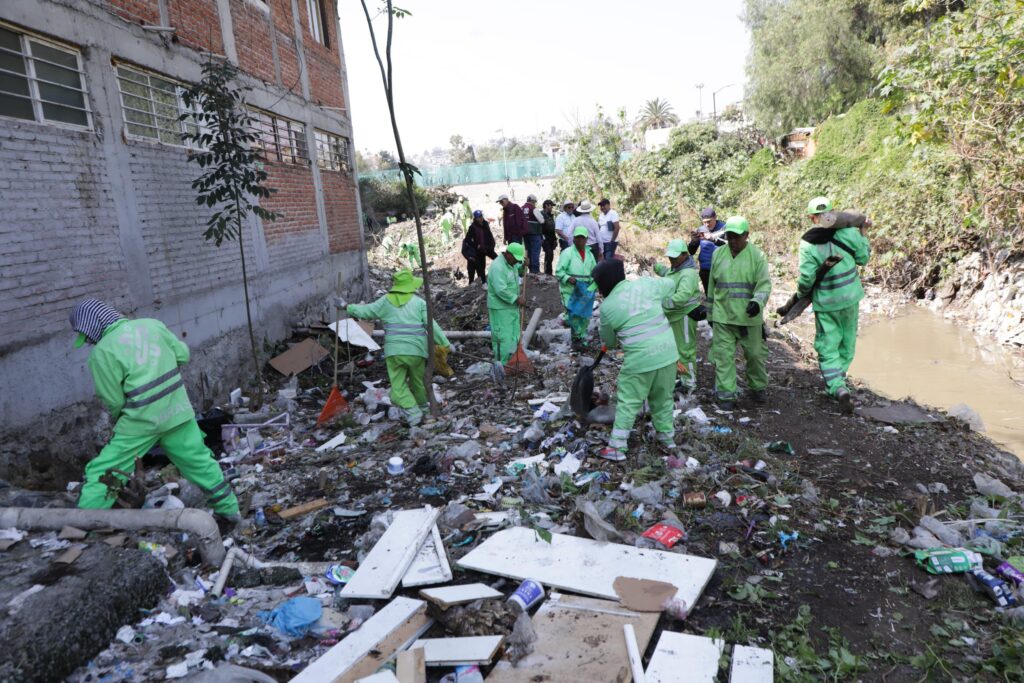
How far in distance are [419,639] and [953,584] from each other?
263cm

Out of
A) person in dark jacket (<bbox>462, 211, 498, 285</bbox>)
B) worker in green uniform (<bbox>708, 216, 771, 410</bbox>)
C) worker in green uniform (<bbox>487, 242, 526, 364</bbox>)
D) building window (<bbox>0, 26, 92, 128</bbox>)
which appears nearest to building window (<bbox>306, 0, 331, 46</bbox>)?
person in dark jacket (<bbox>462, 211, 498, 285</bbox>)

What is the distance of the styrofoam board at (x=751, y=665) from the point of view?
2.51m

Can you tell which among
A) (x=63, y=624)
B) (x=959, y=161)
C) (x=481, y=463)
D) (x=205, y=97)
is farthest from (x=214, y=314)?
(x=959, y=161)

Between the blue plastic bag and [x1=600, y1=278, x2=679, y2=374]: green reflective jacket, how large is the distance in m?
2.59

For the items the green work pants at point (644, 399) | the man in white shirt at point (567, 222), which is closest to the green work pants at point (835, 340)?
the green work pants at point (644, 399)

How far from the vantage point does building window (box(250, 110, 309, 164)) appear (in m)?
8.95

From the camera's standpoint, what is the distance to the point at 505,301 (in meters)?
7.12

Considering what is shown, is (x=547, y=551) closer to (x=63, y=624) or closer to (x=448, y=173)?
(x=63, y=624)

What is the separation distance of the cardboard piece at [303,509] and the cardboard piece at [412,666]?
6.28 ft

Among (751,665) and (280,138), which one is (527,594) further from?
(280,138)

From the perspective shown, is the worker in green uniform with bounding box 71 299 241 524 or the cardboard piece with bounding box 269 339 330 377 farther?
the cardboard piece with bounding box 269 339 330 377

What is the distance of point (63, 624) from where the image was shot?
8.80 ft

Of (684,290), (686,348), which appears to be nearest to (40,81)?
→ (684,290)

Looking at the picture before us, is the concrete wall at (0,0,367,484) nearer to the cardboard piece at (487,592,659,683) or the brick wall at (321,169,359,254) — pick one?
the brick wall at (321,169,359,254)
